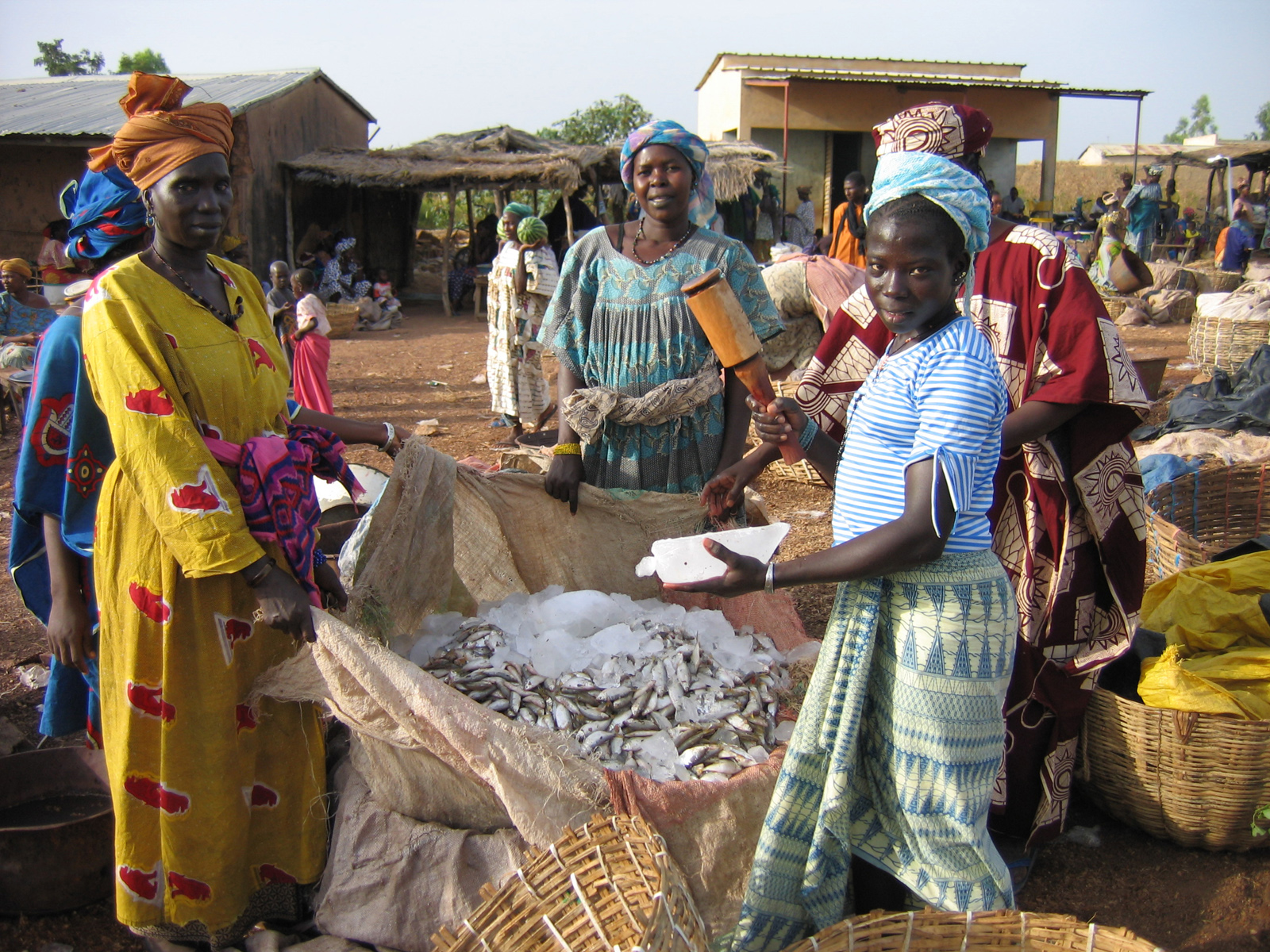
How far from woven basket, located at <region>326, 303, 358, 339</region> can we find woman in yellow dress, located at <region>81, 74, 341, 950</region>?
494 inches

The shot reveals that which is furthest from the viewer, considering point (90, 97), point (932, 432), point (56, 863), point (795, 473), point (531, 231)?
point (90, 97)

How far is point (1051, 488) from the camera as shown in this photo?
245 centimetres

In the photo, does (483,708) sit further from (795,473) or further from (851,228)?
(851,228)

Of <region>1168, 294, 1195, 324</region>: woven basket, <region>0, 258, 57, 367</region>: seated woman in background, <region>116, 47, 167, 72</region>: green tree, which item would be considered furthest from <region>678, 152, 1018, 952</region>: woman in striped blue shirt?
<region>116, 47, 167, 72</region>: green tree

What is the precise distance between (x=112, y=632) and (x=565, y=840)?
1174mm

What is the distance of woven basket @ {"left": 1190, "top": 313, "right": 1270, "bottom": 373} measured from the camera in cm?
767

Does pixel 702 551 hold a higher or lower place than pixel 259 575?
higher

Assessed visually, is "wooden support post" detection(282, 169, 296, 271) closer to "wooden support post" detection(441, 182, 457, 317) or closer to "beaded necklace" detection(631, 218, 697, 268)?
"wooden support post" detection(441, 182, 457, 317)

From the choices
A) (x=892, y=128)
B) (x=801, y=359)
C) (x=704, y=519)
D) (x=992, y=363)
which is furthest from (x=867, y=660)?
(x=801, y=359)

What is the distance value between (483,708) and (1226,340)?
8080 mm

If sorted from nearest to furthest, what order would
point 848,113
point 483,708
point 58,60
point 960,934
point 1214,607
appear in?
point 960,934
point 483,708
point 1214,607
point 848,113
point 58,60

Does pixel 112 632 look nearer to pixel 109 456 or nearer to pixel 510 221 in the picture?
pixel 109 456

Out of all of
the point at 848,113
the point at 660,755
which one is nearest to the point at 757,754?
the point at 660,755

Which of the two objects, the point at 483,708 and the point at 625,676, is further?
the point at 625,676
